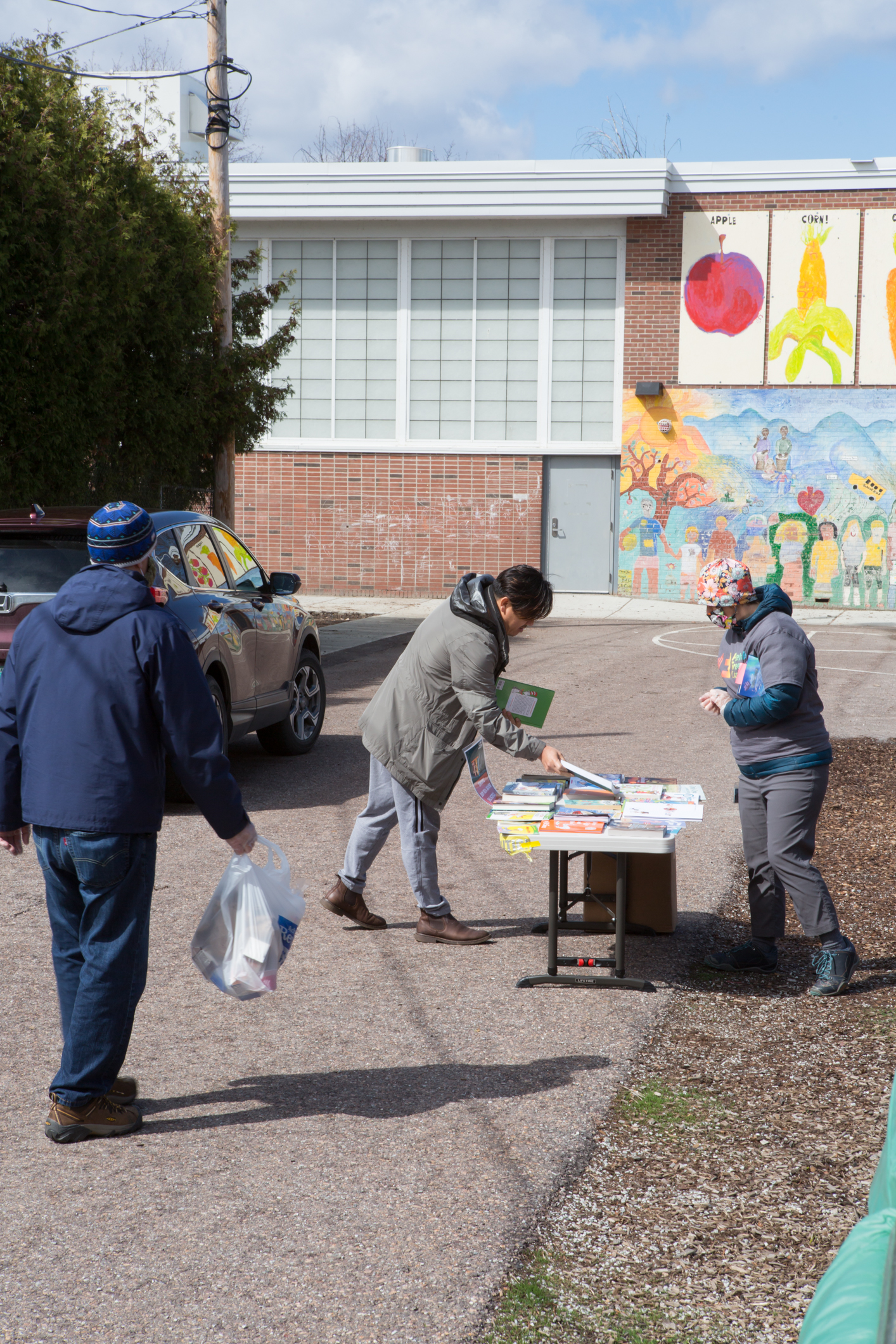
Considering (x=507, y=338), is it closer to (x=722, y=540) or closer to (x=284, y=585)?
(x=722, y=540)

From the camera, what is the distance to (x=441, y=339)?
1022 inches

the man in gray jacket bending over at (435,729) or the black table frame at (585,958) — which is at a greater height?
the man in gray jacket bending over at (435,729)

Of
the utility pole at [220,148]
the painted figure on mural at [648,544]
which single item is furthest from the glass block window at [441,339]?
the utility pole at [220,148]

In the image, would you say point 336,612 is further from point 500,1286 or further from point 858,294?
point 500,1286

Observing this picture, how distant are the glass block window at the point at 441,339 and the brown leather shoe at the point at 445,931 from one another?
2108 cm

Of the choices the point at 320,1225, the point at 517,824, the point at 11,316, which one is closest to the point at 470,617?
the point at 517,824

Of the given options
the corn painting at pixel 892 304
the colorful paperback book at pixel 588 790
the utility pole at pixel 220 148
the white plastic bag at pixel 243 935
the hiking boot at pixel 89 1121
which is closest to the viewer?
the hiking boot at pixel 89 1121

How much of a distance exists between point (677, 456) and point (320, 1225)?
75.6ft

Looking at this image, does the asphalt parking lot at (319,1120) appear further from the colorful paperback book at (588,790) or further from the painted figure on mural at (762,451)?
the painted figure on mural at (762,451)

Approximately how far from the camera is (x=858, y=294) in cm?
2423

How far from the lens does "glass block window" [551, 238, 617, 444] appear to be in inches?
997

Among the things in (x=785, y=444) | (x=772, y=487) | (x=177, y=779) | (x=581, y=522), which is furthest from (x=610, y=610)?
(x=177, y=779)

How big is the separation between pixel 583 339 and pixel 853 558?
6.72 meters

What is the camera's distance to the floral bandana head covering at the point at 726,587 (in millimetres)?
5340
